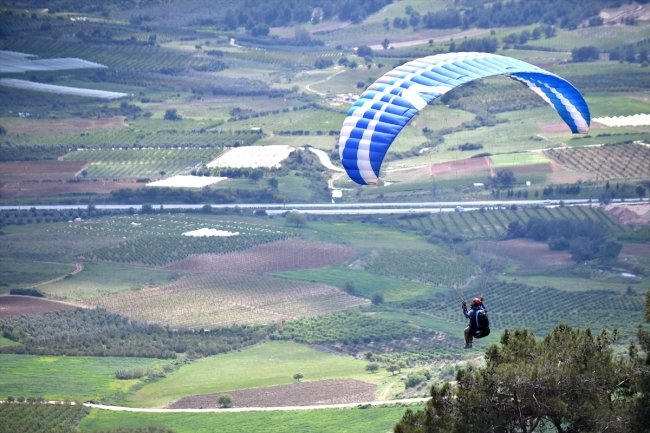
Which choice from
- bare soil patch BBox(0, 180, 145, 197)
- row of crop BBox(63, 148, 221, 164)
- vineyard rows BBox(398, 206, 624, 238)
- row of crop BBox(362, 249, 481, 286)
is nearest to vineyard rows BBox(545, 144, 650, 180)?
vineyard rows BBox(398, 206, 624, 238)

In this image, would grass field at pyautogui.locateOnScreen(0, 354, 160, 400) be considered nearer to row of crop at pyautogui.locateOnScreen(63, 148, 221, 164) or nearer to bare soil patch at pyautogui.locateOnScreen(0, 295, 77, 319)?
bare soil patch at pyautogui.locateOnScreen(0, 295, 77, 319)

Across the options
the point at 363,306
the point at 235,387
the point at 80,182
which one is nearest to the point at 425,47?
the point at 80,182

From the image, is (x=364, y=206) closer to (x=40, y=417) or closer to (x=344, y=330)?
(x=344, y=330)

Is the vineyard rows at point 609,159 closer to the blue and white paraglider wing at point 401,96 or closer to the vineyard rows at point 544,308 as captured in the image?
the vineyard rows at point 544,308

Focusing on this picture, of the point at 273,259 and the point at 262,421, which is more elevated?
the point at 273,259

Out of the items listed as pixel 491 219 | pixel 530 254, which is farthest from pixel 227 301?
pixel 491 219
